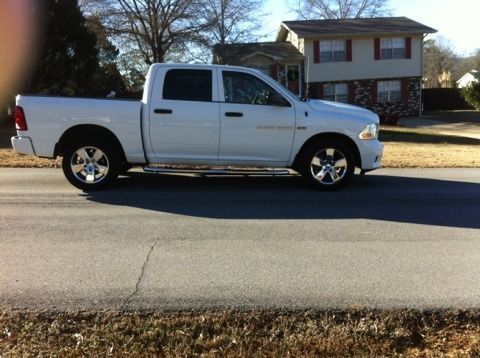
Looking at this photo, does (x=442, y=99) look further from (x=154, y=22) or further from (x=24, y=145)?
(x=24, y=145)

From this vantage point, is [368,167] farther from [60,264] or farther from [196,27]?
[196,27]

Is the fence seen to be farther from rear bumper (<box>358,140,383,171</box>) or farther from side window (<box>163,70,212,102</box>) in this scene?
side window (<box>163,70,212,102</box>)

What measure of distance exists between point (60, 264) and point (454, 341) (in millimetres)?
3488

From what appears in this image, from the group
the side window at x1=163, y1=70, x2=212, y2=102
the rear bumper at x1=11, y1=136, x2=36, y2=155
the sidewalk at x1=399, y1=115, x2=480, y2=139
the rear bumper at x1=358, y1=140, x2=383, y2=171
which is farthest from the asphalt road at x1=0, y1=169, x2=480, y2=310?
the sidewalk at x1=399, y1=115, x2=480, y2=139

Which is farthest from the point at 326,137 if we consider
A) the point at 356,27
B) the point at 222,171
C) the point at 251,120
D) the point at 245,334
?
the point at 356,27

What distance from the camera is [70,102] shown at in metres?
8.61

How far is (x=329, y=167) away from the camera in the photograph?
908cm

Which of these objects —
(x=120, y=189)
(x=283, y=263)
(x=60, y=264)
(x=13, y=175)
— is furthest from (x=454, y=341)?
(x=13, y=175)

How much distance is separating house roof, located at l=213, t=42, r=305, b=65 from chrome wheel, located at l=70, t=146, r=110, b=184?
25431 millimetres

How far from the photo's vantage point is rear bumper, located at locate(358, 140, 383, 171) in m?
9.00

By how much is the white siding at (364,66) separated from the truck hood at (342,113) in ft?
84.9

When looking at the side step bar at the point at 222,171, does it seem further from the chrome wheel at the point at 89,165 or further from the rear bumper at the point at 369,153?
the rear bumper at the point at 369,153

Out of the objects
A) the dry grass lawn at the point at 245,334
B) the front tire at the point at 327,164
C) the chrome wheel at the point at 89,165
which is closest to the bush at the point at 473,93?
the front tire at the point at 327,164

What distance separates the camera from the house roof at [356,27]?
1359 inches
